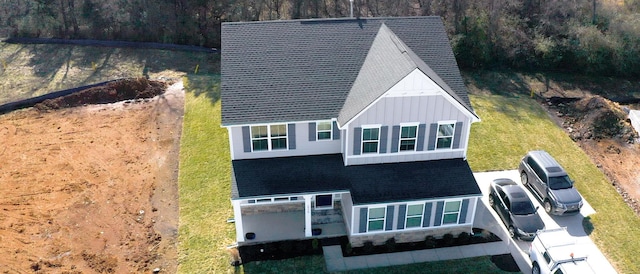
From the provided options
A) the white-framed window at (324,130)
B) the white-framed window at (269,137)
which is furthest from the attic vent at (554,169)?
the white-framed window at (269,137)

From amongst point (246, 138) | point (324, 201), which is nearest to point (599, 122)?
point (324, 201)

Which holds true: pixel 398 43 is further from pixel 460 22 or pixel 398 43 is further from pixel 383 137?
pixel 460 22

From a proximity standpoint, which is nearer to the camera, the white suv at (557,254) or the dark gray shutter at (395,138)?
the white suv at (557,254)

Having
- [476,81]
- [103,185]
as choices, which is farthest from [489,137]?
[103,185]

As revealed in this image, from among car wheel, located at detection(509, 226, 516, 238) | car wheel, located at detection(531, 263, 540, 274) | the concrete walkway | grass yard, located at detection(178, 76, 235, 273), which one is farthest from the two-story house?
car wheel, located at detection(531, 263, 540, 274)

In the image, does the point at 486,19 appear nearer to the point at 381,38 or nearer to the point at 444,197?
the point at 381,38

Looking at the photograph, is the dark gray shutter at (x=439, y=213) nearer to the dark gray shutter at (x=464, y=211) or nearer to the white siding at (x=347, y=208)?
the dark gray shutter at (x=464, y=211)

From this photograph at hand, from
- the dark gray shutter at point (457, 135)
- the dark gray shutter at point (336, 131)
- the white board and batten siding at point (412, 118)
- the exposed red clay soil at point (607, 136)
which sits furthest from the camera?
the exposed red clay soil at point (607, 136)
